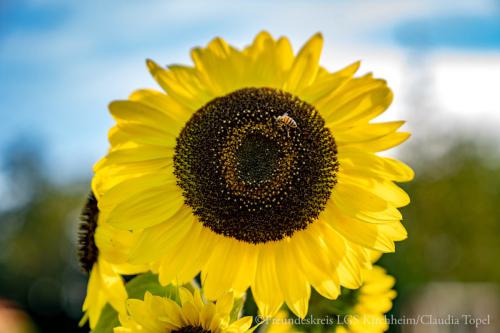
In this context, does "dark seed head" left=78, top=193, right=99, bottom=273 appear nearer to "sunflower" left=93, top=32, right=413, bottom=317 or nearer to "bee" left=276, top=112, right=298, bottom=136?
"sunflower" left=93, top=32, right=413, bottom=317

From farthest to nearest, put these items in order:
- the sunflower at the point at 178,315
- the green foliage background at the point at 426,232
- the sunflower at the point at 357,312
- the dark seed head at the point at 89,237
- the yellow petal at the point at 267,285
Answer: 1. the green foliage background at the point at 426,232
2. the sunflower at the point at 357,312
3. the dark seed head at the point at 89,237
4. the yellow petal at the point at 267,285
5. the sunflower at the point at 178,315

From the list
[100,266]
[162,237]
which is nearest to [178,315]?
[162,237]

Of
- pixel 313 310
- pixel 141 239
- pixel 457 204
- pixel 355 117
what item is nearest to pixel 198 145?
pixel 141 239

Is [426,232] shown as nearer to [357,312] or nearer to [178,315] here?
[357,312]

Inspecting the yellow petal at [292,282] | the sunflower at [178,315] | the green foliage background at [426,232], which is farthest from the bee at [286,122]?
the green foliage background at [426,232]

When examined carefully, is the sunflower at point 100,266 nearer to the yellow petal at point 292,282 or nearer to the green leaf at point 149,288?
the green leaf at point 149,288

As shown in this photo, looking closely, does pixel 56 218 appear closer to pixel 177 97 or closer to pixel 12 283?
pixel 12 283
